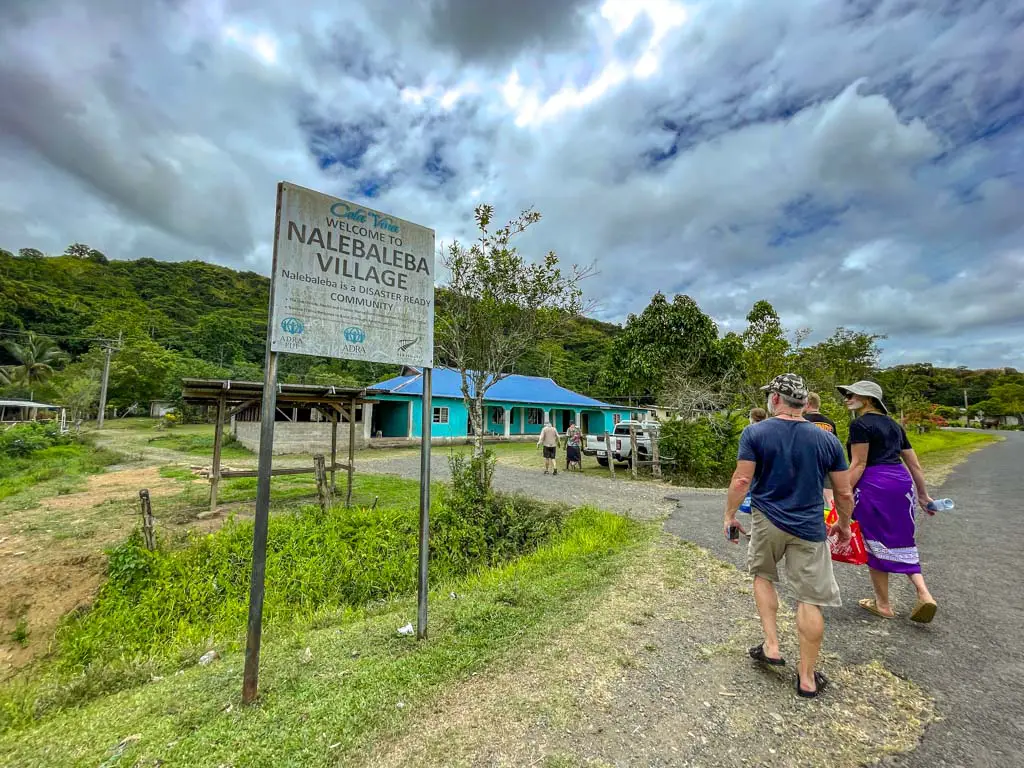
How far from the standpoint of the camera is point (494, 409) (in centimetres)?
2798

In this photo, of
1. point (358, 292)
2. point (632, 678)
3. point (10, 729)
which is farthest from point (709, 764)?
point (10, 729)

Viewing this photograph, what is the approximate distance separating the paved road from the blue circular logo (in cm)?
362

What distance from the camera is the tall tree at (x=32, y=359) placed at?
43344 mm

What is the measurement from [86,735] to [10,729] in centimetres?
76

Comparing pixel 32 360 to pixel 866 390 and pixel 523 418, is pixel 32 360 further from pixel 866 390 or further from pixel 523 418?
pixel 866 390

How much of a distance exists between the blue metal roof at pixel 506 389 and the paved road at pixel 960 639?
17.3m

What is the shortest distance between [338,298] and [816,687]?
Result: 11.8 feet

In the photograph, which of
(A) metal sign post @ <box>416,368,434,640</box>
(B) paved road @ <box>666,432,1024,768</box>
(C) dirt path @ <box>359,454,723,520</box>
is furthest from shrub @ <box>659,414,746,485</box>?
(A) metal sign post @ <box>416,368,434,640</box>

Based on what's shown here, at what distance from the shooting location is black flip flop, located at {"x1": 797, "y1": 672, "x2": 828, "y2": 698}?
2.36 metres

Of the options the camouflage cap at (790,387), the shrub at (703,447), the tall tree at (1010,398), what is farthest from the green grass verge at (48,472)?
the tall tree at (1010,398)

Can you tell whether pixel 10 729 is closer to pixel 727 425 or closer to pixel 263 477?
pixel 263 477

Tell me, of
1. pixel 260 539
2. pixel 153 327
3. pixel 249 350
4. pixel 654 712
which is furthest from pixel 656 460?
pixel 153 327

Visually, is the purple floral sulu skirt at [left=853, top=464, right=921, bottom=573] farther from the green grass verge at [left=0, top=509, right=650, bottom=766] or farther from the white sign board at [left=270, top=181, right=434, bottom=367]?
the white sign board at [left=270, top=181, right=434, bottom=367]

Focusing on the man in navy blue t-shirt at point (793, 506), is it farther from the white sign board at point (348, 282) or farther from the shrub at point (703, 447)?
the shrub at point (703, 447)
